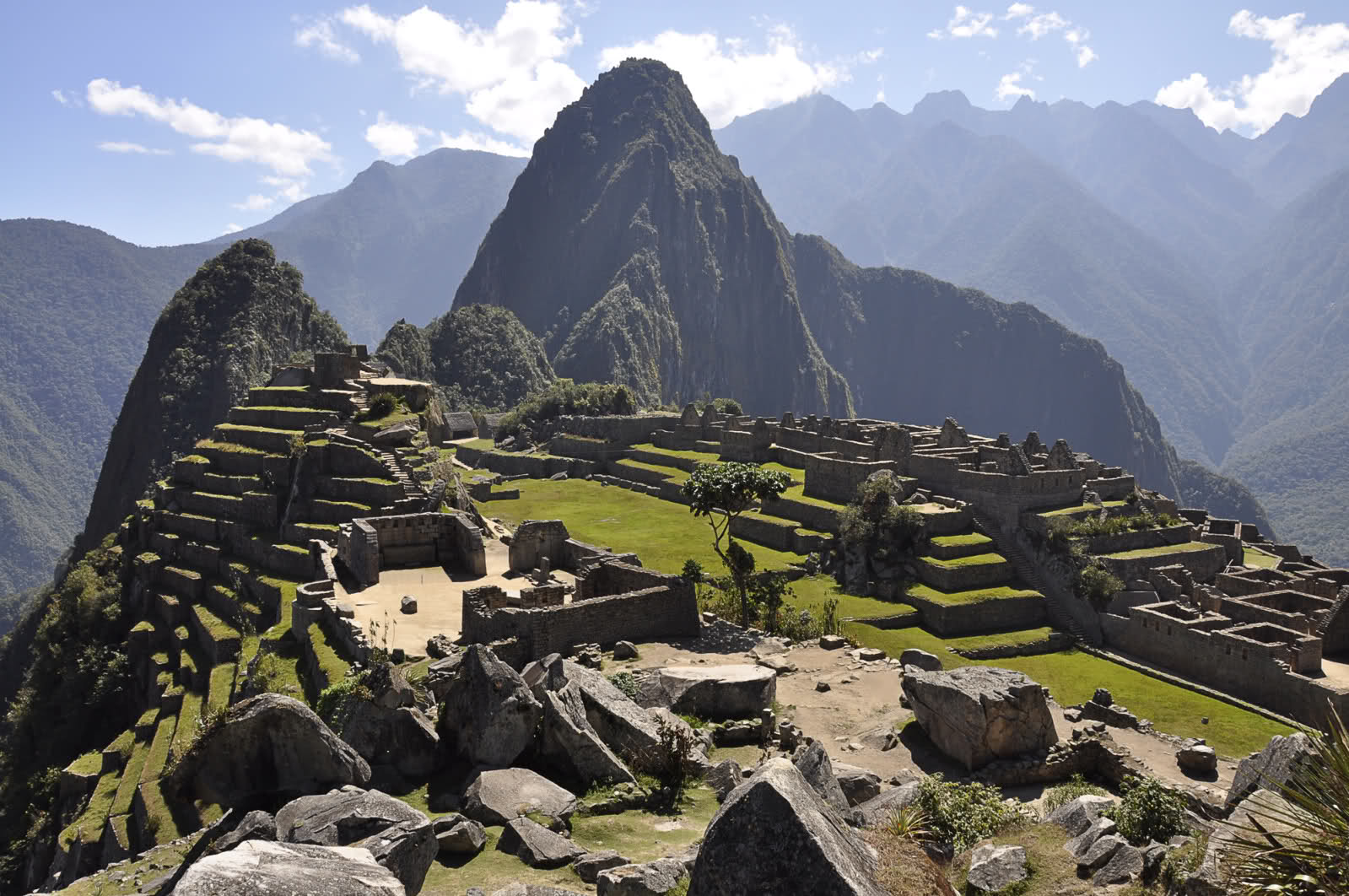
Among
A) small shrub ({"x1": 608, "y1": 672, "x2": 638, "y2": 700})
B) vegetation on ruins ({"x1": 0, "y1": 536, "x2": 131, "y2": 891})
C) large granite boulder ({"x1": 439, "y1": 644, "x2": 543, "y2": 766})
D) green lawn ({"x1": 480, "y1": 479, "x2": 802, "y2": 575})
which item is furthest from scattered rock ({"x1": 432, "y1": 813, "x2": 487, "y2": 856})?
green lawn ({"x1": 480, "y1": 479, "x2": 802, "y2": 575})

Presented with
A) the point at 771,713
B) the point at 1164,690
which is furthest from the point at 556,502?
the point at 771,713

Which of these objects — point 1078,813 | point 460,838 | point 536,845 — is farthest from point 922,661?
point 460,838

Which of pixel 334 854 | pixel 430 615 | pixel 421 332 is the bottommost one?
pixel 430 615

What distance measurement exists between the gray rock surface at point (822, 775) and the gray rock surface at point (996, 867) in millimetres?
1552

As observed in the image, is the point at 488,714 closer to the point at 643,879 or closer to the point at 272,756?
the point at 272,756

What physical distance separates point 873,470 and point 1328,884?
44.6 m

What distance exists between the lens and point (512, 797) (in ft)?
36.0

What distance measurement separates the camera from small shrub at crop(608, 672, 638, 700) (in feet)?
52.7

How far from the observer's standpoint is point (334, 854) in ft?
23.8

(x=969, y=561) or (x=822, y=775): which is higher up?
(x=822, y=775)

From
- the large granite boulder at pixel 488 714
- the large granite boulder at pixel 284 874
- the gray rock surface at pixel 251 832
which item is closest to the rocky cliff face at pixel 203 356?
the large granite boulder at pixel 488 714

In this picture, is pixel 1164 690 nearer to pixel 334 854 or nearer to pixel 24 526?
pixel 334 854

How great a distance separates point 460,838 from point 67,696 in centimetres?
3531

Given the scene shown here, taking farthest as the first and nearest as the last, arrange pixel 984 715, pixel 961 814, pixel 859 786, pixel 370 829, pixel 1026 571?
1. pixel 1026 571
2. pixel 984 715
3. pixel 859 786
4. pixel 961 814
5. pixel 370 829
